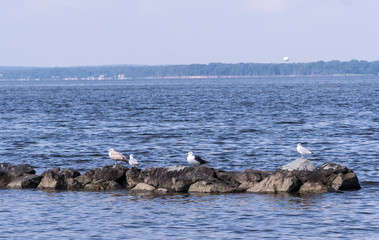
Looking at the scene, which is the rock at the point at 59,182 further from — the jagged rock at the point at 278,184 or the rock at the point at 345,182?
the rock at the point at 345,182

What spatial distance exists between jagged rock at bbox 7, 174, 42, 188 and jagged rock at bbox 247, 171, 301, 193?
28.0 ft

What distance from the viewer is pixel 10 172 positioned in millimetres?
28922

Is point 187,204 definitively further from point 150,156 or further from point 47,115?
point 47,115

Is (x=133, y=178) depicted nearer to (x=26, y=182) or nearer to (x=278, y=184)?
(x=26, y=182)

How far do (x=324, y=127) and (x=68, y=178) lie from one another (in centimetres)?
3293

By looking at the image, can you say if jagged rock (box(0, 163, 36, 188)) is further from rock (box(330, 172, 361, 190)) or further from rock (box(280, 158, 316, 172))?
rock (box(330, 172, 361, 190))

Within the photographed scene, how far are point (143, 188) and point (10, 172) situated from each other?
621 cm

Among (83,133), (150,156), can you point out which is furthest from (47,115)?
(150,156)

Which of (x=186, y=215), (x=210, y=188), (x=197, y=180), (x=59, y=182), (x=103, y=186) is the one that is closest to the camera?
(x=186, y=215)

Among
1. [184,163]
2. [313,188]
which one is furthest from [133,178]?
[184,163]

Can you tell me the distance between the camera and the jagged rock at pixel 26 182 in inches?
1088

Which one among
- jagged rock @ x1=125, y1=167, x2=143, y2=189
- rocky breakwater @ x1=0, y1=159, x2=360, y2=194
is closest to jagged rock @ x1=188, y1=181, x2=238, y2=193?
rocky breakwater @ x1=0, y1=159, x2=360, y2=194

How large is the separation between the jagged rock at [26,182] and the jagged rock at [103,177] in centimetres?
160

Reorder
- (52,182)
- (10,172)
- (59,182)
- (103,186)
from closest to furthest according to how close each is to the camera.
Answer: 1. (103,186)
2. (52,182)
3. (59,182)
4. (10,172)
